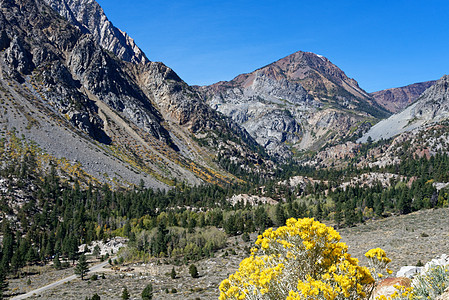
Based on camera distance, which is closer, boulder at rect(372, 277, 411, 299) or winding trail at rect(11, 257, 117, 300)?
boulder at rect(372, 277, 411, 299)

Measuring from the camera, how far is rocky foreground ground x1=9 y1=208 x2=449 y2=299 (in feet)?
145

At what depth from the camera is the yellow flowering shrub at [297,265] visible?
792 cm

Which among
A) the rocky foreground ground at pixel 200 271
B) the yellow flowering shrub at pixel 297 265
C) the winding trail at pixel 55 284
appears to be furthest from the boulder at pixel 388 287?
the winding trail at pixel 55 284

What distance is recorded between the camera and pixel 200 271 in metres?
60.2

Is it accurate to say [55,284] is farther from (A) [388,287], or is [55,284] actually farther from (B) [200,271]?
(A) [388,287]

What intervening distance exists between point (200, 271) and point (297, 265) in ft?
186

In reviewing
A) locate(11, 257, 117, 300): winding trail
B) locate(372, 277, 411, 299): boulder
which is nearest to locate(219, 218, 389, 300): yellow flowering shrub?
locate(372, 277, 411, 299): boulder

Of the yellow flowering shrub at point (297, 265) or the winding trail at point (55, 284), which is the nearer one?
the yellow flowering shrub at point (297, 265)

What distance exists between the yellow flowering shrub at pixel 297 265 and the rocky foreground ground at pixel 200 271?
33738 millimetres

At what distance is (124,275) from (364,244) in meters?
52.8

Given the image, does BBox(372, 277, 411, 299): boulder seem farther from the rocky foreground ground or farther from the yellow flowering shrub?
the rocky foreground ground

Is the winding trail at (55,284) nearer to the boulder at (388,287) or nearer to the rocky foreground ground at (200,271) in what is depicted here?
the rocky foreground ground at (200,271)

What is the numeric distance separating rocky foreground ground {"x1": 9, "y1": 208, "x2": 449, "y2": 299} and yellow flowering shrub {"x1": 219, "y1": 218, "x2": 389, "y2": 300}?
111 feet

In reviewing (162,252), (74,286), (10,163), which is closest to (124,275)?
(74,286)
